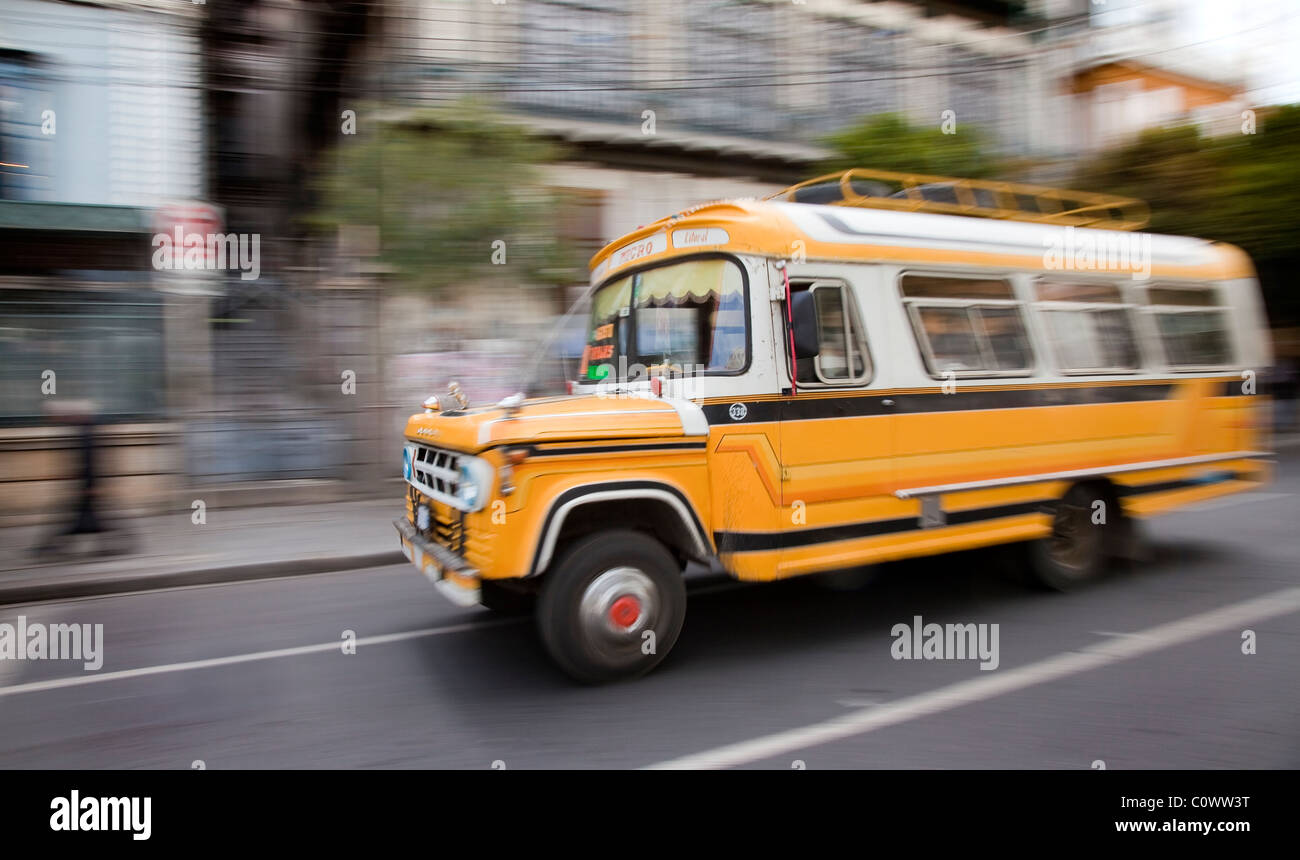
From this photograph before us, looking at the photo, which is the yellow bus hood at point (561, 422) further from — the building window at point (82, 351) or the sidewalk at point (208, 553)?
the building window at point (82, 351)

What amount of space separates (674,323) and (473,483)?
1.63 metres

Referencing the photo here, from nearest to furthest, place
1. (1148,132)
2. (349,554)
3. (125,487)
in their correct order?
(349,554), (125,487), (1148,132)

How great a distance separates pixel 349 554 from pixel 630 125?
32.3ft

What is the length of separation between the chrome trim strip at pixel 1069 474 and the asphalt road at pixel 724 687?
2.89 ft

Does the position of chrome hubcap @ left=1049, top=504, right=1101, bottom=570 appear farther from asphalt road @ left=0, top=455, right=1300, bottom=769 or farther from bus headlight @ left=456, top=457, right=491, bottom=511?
bus headlight @ left=456, top=457, right=491, bottom=511

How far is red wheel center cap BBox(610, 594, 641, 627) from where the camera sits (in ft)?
14.5

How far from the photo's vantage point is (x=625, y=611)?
4.46 meters

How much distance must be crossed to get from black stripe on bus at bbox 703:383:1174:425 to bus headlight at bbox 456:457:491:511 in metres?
1.24

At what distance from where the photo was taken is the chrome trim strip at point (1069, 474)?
5.35m

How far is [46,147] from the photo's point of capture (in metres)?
10.8

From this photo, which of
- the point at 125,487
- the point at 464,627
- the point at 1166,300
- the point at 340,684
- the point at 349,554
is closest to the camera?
the point at 340,684

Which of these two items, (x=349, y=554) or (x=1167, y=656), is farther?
(x=349, y=554)

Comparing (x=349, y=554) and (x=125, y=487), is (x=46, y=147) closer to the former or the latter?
(x=125, y=487)
